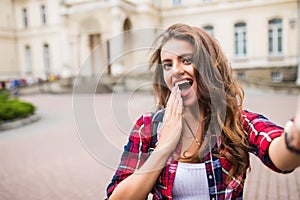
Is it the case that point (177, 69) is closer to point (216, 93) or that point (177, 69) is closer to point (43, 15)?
point (216, 93)

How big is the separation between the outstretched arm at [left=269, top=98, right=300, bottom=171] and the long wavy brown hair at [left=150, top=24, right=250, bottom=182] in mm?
280

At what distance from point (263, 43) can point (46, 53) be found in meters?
22.7

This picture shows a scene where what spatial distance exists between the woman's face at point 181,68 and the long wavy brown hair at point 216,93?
0.08ft

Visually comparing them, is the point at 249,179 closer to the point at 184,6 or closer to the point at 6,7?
the point at 184,6

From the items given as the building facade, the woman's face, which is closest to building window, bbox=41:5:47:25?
the building facade

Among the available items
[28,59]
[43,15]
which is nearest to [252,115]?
[43,15]

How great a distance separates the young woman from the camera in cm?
134

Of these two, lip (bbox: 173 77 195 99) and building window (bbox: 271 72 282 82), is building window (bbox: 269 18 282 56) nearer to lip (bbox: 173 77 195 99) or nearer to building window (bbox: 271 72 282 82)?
building window (bbox: 271 72 282 82)

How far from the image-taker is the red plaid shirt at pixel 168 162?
146cm

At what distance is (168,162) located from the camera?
1448 millimetres

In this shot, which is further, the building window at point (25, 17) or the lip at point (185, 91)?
the building window at point (25, 17)

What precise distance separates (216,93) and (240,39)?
79.3 ft

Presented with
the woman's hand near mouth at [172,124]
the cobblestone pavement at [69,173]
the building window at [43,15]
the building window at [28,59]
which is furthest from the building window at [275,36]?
the building window at [28,59]

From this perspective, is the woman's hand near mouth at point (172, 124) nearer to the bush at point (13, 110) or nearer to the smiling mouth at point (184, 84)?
the smiling mouth at point (184, 84)
